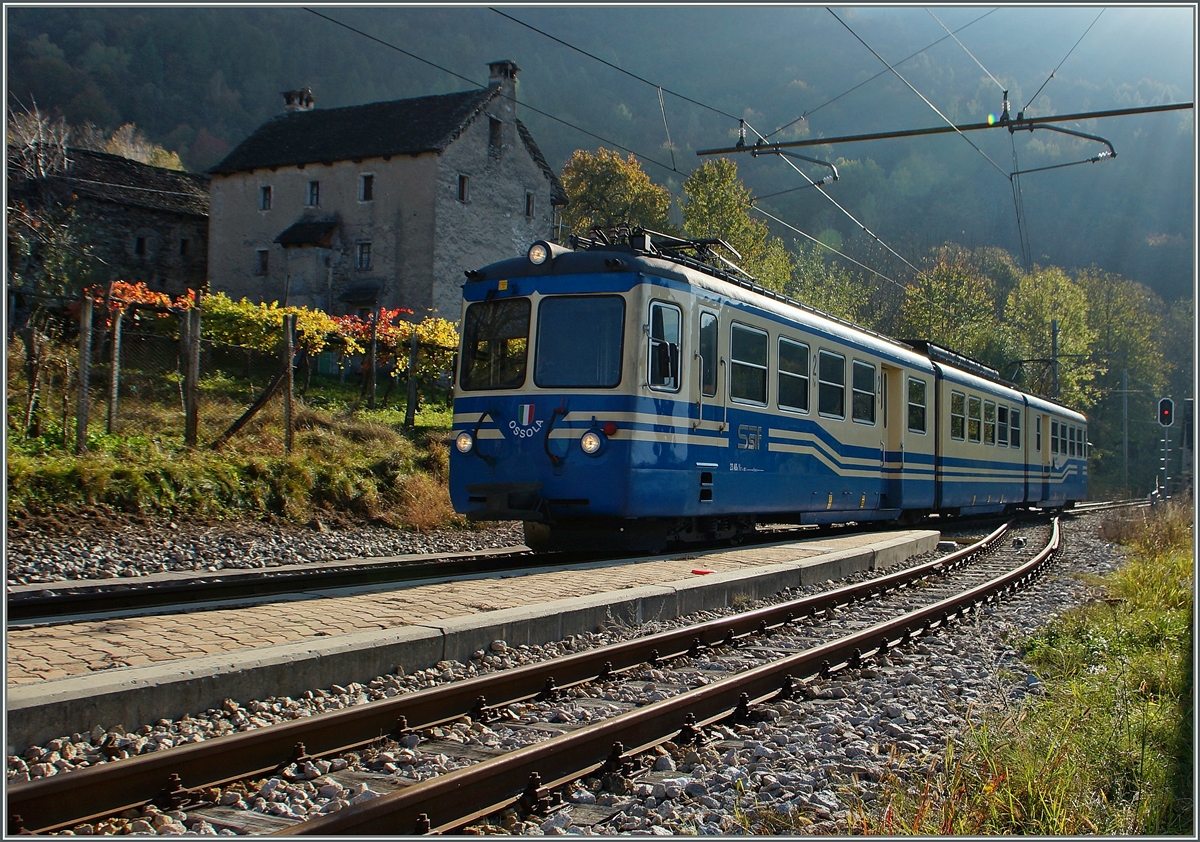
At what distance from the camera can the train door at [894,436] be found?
15719 millimetres

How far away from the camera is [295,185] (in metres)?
41.3

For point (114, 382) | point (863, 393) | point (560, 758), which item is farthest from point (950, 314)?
point (560, 758)

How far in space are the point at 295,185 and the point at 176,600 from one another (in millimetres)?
36612

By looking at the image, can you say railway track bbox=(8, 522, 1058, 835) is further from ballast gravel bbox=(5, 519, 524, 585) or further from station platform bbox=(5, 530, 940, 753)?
ballast gravel bbox=(5, 519, 524, 585)

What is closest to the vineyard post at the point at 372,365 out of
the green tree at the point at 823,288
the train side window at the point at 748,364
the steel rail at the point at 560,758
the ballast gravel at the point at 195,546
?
the ballast gravel at the point at 195,546

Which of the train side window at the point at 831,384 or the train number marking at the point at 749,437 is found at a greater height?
the train side window at the point at 831,384

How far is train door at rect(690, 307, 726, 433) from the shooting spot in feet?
34.7

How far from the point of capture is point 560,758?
14.1 feet

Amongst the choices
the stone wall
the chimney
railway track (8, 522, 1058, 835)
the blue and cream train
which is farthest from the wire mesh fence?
the chimney

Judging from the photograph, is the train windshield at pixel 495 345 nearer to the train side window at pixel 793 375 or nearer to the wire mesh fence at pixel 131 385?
the train side window at pixel 793 375

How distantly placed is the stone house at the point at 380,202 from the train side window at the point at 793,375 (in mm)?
27076

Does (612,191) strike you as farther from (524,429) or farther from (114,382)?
(524,429)

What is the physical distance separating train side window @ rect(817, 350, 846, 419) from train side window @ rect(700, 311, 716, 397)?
2890 millimetres

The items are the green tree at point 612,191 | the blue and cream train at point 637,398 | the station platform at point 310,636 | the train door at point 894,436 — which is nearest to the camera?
the station platform at point 310,636
